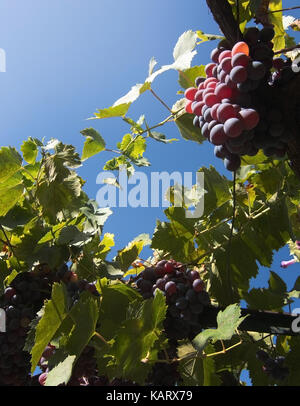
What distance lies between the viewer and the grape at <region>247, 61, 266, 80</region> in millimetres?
1289

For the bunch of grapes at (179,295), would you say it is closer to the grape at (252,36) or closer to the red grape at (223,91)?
the red grape at (223,91)

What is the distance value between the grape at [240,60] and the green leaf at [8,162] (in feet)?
4.54

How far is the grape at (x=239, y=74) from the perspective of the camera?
4.21 feet

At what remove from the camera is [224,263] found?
2057 millimetres

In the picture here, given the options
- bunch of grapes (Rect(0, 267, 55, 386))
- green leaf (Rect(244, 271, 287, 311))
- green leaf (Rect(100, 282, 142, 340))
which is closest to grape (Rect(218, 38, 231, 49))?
green leaf (Rect(100, 282, 142, 340))

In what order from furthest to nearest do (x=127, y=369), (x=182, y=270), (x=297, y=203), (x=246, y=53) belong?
(x=297, y=203)
(x=182, y=270)
(x=127, y=369)
(x=246, y=53)

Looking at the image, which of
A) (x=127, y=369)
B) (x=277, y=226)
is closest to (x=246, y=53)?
(x=277, y=226)

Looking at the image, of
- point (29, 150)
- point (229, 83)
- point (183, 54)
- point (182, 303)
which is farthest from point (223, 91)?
point (29, 150)

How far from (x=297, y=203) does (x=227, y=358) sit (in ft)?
3.33

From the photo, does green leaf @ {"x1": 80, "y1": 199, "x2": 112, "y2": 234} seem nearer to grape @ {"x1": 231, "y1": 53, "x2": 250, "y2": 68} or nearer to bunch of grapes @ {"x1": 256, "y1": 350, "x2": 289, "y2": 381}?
bunch of grapes @ {"x1": 256, "y1": 350, "x2": 289, "y2": 381}

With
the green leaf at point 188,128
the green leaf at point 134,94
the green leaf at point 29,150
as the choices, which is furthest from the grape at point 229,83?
the green leaf at point 29,150

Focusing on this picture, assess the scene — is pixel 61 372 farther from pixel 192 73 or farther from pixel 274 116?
pixel 192 73

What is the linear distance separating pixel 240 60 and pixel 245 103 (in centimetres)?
13
